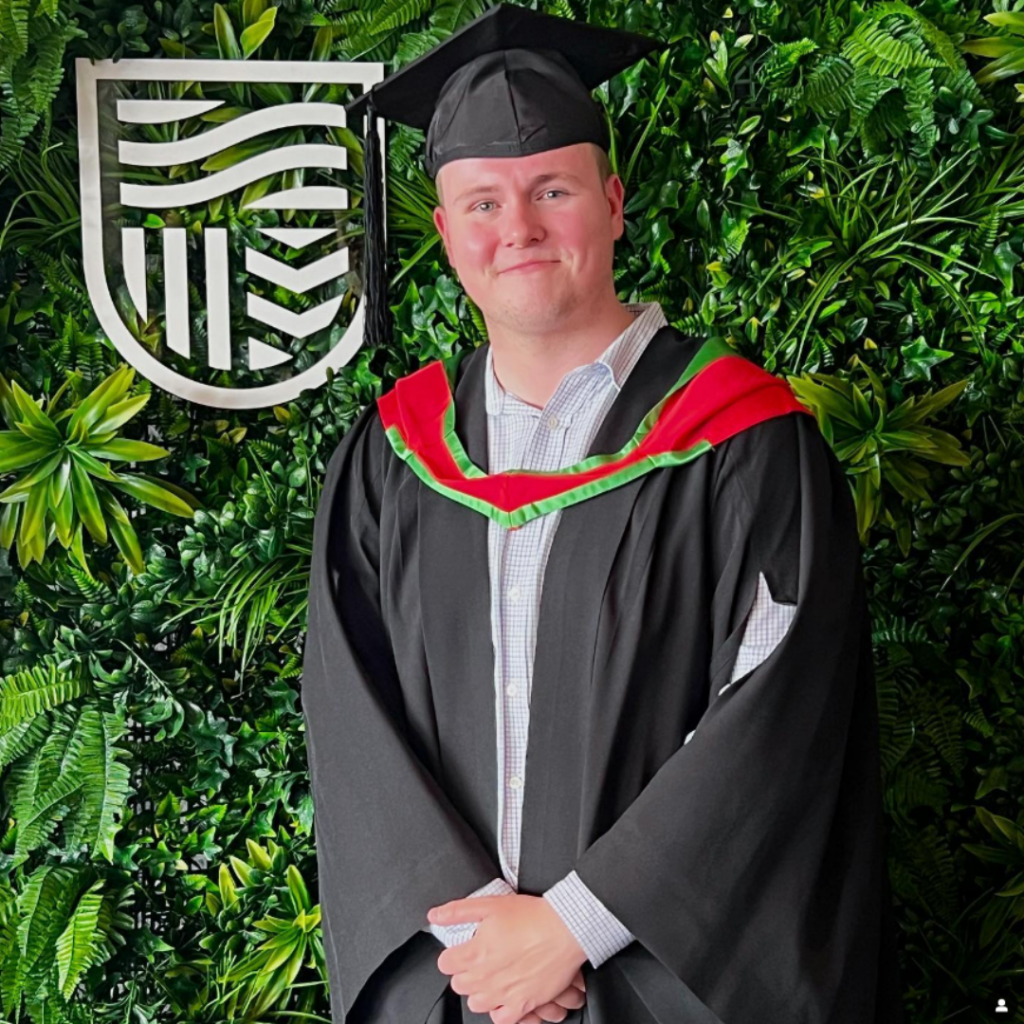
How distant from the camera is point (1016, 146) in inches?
94.3

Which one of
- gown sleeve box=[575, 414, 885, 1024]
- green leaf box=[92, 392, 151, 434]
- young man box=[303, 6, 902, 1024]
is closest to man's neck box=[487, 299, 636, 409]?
young man box=[303, 6, 902, 1024]

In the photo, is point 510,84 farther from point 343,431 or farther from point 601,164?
point 343,431

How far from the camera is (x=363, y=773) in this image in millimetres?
1654

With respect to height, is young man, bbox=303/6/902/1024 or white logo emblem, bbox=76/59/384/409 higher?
white logo emblem, bbox=76/59/384/409

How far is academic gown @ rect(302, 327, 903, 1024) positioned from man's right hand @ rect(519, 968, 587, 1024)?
13 mm

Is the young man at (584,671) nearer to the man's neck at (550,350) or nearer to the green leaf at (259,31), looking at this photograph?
the man's neck at (550,350)

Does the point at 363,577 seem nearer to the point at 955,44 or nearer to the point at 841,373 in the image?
the point at 841,373

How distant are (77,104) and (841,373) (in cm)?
149

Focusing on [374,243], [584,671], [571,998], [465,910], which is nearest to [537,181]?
[374,243]

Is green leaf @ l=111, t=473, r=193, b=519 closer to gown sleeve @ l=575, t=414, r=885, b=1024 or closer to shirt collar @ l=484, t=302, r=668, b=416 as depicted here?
shirt collar @ l=484, t=302, r=668, b=416

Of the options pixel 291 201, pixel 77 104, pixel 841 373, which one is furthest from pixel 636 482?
pixel 77 104

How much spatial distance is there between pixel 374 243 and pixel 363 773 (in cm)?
81

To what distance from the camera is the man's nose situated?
159 cm

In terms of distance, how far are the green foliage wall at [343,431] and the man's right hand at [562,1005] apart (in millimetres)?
964
